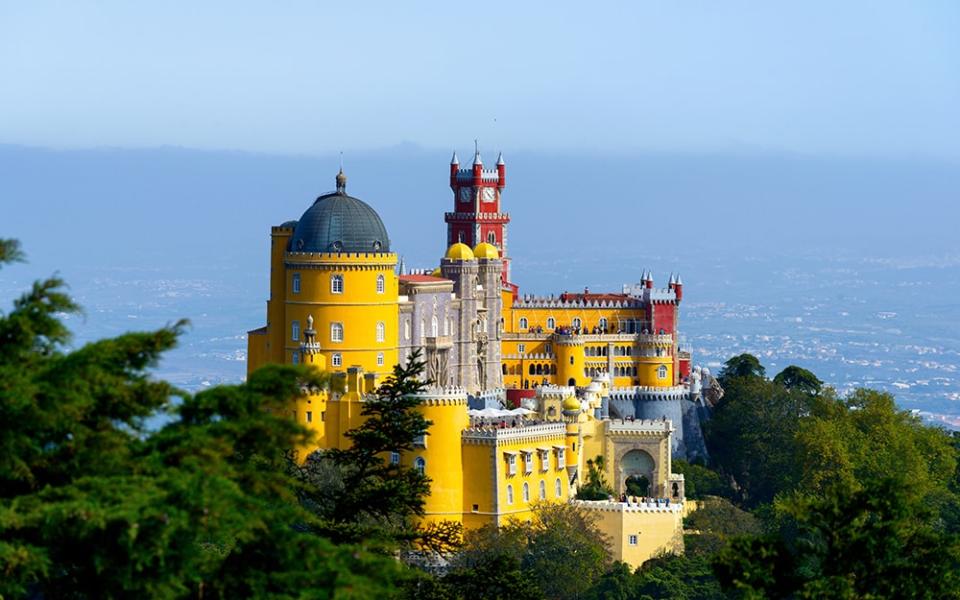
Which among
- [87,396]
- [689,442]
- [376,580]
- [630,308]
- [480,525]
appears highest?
[630,308]

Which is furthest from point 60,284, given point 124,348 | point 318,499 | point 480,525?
point 480,525

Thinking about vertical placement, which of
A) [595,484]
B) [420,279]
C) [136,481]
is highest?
[420,279]

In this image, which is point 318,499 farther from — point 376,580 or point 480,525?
point 480,525

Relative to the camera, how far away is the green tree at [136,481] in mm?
31453

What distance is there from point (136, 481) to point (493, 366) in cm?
6117

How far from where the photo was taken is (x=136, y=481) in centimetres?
3195

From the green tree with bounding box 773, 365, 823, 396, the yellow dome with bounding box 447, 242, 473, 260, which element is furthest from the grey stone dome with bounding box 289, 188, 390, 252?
the green tree with bounding box 773, 365, 823, 396

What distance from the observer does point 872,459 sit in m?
85.2

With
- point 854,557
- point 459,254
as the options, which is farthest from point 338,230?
point 854,557

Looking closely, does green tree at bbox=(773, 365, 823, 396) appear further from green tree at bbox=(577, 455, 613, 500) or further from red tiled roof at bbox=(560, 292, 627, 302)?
green tree at bbox=(577, 455, 613, 500)

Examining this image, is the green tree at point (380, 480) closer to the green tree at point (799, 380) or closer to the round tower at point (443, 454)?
the round tower at point (443, 454)

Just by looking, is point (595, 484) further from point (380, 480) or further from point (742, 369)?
point (380, 480)

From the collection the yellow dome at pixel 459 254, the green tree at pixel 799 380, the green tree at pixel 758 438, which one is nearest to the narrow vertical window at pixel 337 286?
the yellow dome at pixel 459 254

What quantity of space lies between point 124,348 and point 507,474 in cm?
4248
